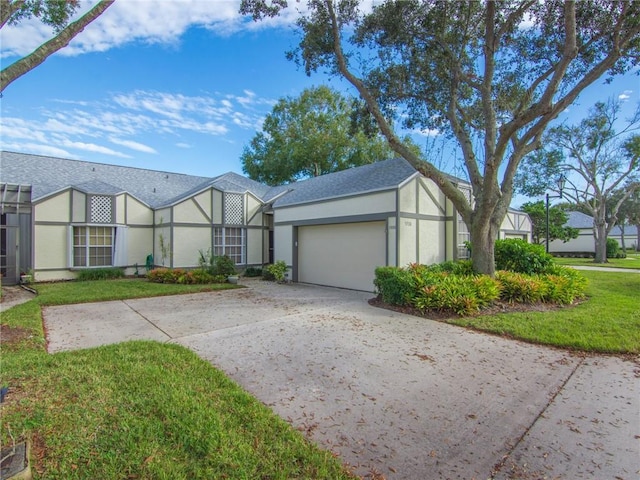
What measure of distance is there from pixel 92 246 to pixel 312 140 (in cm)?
1726

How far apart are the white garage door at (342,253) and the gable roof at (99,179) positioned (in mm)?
4941

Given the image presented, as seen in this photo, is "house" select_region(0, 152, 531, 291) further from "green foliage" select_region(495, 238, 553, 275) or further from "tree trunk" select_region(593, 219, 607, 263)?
"tree trunk" select_region(593, 219, 607, 263)

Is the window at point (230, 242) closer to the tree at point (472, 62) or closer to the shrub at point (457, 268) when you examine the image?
the tree at point (472, 62)

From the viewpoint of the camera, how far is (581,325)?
621cm

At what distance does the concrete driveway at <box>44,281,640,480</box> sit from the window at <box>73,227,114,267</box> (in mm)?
7201

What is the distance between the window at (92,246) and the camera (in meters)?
13.2

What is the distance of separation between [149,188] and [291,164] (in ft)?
40.8

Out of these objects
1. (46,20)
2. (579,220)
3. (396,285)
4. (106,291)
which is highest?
(46,20)

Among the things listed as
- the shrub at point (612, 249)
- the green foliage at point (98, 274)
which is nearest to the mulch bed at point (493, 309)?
the green foliage at point (98, 274)

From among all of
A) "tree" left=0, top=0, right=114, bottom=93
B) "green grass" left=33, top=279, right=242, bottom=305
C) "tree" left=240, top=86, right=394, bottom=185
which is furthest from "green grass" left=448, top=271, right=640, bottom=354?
"tree" left=240, top=86, right=394, bottom=185

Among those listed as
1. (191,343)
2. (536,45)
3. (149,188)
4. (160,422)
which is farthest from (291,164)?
(160,422)

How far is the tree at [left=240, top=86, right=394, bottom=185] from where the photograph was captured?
85.4ft

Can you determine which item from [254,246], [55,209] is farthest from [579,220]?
[55,209]

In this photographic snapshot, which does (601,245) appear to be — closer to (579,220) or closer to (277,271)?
(579,220)
